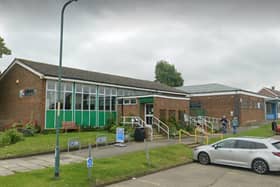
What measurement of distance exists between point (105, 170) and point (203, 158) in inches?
215

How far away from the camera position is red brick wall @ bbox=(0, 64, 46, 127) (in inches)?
834

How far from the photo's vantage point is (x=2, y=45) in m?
26.1

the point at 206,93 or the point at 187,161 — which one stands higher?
the point at 206,93

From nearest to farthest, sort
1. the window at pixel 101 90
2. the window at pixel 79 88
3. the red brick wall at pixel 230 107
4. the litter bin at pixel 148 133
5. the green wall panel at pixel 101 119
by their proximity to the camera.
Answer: the litter bin at pixel 148 133 < the window at pixel 79 88 < the green wall panel at pixel 101 119 < the window at pixel 101 90 < the red brick wall at pixel 230 107

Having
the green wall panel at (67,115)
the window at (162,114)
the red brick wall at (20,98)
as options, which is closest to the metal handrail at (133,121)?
the window at (162,114)

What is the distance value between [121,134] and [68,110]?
754 centimetres

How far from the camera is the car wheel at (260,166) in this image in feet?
36.8

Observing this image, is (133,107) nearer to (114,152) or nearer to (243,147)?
(114,152)

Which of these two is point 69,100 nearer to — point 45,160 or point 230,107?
point 45,160

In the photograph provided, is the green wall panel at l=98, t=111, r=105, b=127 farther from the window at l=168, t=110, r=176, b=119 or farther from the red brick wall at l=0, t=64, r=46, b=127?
the window at l=168, t=110, r=176, b=119

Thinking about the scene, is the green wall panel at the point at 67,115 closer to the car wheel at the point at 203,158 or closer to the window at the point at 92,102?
the window at the point at 92,102

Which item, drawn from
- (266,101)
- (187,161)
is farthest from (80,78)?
(266,101)

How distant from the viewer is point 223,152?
12.6 m

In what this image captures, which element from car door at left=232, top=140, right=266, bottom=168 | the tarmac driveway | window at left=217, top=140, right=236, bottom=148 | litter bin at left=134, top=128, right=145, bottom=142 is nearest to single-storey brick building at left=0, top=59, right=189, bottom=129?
litter bin at left=134, top=128, right=145, bottom=142
